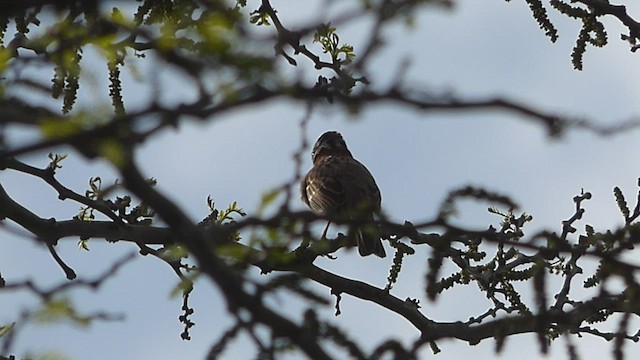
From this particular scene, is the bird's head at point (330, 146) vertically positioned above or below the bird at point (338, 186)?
above

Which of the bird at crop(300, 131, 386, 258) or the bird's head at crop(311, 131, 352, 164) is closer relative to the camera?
the bird at crop(300, 131, 386, 258)

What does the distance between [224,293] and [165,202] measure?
0.29 m

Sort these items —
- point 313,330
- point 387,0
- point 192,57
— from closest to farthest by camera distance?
point 192,57
point 387,0
point 313,330

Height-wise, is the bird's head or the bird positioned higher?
the bird's head

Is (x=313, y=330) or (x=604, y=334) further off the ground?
(x=604, y=334)

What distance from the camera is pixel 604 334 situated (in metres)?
6.70

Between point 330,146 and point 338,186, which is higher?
point 330,146

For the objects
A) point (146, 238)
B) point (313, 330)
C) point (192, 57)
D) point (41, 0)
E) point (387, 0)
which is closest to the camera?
point (41, 0)

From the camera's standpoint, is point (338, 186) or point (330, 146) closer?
point (338, 186)

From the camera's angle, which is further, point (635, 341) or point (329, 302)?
point (635, 341)

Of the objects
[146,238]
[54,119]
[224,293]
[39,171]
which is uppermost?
[39,171]

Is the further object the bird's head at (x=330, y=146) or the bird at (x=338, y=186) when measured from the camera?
the bird's head at (x=330, y=146)

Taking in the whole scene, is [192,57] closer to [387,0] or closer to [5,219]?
[387,0]

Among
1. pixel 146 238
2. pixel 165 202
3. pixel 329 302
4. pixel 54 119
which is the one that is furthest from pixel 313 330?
pixel 146 238
